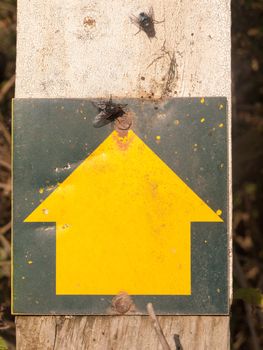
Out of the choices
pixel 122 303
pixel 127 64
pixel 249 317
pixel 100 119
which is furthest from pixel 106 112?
pixel 249 317

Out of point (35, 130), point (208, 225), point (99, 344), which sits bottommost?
point (99, 344)

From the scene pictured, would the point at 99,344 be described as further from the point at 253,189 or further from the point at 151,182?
the point at 253,189

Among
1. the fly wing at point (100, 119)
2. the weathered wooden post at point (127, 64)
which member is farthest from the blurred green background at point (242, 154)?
the fly wing at point (100, 119)

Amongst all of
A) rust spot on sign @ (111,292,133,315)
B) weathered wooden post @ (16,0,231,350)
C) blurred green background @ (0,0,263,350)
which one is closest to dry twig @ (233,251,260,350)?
Answer: blurred green background @ (0,0,263,350)

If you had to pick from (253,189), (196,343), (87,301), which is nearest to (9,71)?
(253,189)

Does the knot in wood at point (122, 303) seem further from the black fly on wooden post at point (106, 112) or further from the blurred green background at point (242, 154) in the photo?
the blurred green background at point (242, 154)

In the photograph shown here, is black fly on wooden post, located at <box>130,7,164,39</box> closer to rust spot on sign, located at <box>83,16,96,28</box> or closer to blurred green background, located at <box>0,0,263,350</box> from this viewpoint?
rust spot on sign, located at <box>83,16,96,28</box>

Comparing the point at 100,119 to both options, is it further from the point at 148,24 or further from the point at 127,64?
the point at 148,24
